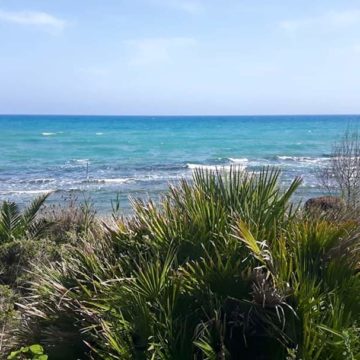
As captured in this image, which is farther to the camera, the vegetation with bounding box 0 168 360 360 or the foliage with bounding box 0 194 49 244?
the foliage with bounding box 0 194 49 244

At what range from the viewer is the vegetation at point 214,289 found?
4.29 m

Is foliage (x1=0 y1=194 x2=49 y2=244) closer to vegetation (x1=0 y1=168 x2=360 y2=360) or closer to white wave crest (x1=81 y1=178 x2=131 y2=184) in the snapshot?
vegetation (x1=0 y1=168 x2=360 y2=360)

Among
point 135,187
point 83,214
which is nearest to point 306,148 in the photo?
point 135,187

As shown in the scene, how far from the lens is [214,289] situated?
454 cm

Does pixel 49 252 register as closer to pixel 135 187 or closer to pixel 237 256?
pixel 237 256

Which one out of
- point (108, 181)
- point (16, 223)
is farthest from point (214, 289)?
point (108, 181)

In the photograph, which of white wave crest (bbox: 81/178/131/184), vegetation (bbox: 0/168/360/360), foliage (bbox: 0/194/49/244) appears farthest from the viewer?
white wave crest (bbox: 81/178/131/184)

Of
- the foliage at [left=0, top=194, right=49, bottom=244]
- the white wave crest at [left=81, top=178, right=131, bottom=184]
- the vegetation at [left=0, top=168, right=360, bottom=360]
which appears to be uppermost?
the vegetation at [left=0, top=168, right=360, bottom=360]

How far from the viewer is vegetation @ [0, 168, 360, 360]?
429 cm

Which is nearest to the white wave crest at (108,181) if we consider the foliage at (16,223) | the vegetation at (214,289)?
the foliage at (16,223)

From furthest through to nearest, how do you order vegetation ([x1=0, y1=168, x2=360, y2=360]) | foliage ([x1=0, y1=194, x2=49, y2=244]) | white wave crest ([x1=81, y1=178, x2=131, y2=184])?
1. white wave crest ([x1=81, y1=178, x2=131, y2=184])
2. foliage ([x1=0, y1=194, x2=49, y2=244])
3. vegetation ([x1=0, y1=168, x2=360, y2=360])

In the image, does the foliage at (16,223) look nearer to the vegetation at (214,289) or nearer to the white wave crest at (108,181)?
the vegetation at (214,289)

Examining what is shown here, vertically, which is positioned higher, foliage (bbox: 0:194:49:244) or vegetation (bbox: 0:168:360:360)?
vegetation (bbox: 0:168:360:360)

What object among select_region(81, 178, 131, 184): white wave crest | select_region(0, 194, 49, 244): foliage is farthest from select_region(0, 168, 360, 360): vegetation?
select_region(81, 178, 131, 184): white wave crest
